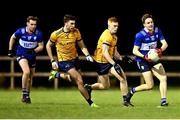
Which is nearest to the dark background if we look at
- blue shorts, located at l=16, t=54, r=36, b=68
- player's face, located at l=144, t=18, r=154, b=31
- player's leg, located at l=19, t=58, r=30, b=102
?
blue shorts, located at l=16, t=54, r=36, b=68

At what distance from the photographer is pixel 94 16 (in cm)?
3778

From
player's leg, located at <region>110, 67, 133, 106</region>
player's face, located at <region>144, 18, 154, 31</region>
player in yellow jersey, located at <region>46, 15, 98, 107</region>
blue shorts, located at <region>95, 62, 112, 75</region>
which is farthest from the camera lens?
blue shorts, located at <region>95, 62, 112, 75</region>

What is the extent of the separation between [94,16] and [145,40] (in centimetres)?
2037

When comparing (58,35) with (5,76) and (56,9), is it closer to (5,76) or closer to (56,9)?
(5,76)

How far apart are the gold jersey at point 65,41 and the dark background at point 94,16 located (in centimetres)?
1842

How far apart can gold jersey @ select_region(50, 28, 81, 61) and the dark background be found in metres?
18.4

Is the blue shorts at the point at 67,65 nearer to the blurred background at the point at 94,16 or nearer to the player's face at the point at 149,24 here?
the player's face at the point at 149,24

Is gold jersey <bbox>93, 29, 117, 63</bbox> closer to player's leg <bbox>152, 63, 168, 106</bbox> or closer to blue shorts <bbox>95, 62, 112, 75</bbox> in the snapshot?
blue shorts <bbox>95, 62, 112, 75</bbox>

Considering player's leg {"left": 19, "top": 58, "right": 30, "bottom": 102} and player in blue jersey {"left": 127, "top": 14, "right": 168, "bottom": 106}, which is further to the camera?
player's leg {"left": 19, "top": 58, "right": 30, "bottom": 102}

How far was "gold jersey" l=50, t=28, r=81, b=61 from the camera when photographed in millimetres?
17641

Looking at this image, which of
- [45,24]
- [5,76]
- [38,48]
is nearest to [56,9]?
[45,24]

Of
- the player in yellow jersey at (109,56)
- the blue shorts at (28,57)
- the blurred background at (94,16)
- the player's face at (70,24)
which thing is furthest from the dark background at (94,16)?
the player's face at (70,24)

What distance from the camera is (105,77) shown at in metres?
18.2

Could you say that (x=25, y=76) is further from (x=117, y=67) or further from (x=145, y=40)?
(x=145, y=40)
